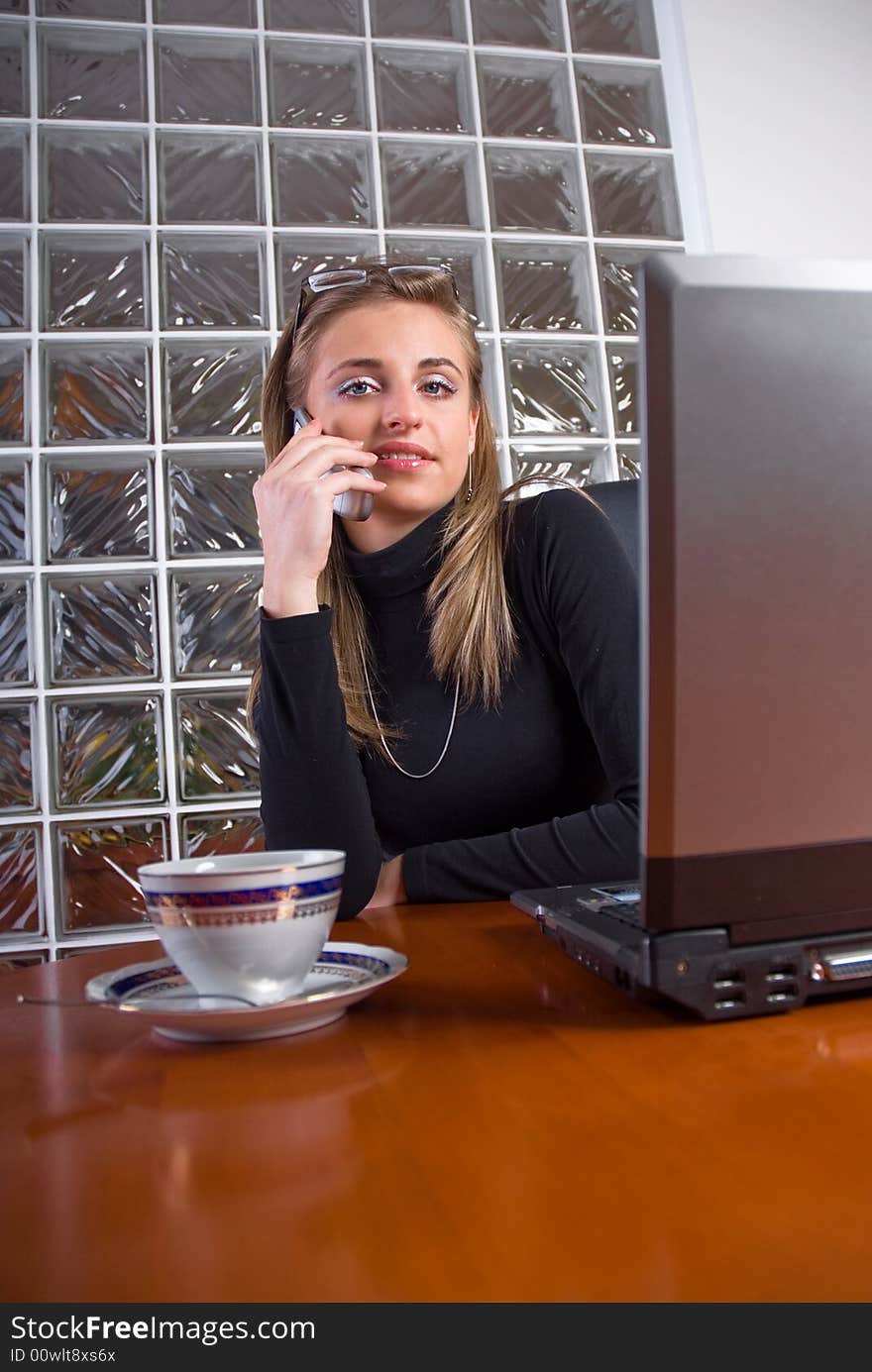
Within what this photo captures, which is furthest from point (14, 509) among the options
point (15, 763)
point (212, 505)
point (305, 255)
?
point (305, 255)

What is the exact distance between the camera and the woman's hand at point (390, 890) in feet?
3.23

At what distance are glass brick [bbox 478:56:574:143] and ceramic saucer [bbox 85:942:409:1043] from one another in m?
2.51

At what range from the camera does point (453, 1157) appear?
1.13 feet

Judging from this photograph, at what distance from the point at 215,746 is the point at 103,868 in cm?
35

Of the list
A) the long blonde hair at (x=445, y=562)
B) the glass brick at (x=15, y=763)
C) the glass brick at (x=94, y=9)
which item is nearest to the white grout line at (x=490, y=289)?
the glass brick at (x=94, y=9)

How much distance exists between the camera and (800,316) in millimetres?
443

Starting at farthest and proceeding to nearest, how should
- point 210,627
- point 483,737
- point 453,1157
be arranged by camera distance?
point 210,627
point 483,737
point 453,1157

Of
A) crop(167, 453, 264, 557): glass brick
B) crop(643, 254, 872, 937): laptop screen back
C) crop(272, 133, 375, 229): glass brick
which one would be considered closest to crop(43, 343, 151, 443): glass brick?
crop(167, 453, 264, 557): glass brick

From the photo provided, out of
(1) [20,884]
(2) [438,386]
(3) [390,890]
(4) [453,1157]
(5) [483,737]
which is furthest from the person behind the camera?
(1) [20,884]

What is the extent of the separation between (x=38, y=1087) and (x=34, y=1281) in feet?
0.62

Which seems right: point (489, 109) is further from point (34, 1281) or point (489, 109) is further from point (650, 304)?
point (34, 1281)

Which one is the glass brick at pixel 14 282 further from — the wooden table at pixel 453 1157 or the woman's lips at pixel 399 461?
the wooden table at pixel 453 1157

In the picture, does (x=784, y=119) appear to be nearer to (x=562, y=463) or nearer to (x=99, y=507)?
(x=562, y=463)
